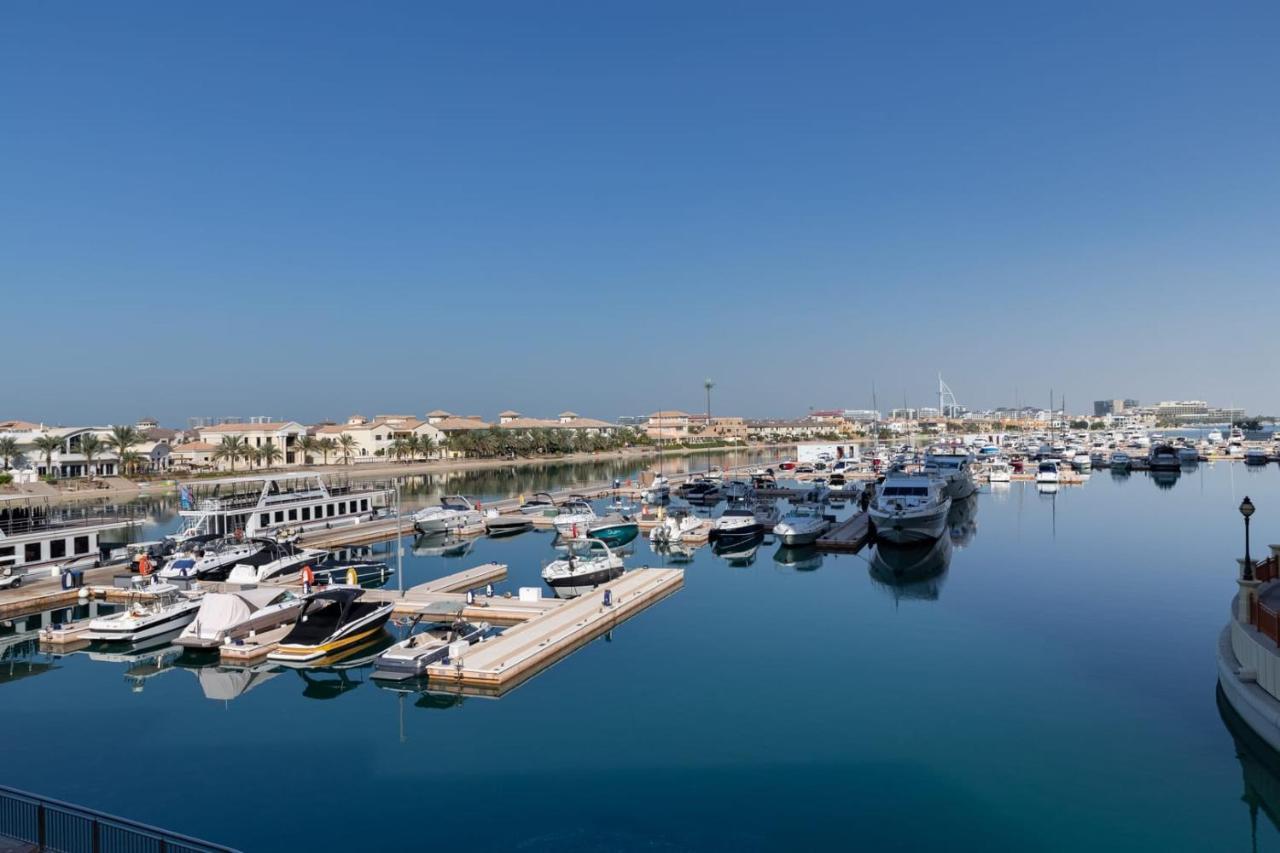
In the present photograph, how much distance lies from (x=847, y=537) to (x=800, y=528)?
3489 millimetres


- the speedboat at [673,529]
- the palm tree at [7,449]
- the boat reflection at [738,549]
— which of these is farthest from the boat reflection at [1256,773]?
the palm tree at [7,449]

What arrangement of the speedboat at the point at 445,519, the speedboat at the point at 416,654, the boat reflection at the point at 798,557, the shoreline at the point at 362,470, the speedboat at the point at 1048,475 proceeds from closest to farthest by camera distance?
the speedboat at the point at 416,654 < the boat reflection at the point at 798,557 < the speedboat at the point at 445,519 < the speedboat at the point at 1048,475 < the shoreline at the point at 362,470

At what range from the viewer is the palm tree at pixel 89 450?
102438 mm

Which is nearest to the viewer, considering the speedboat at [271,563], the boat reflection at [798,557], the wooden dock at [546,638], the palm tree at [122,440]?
the wooden dock at [546,638]

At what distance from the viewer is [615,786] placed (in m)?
17.6

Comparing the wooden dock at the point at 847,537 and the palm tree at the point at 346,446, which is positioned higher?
the palm tree at the point at 346,446

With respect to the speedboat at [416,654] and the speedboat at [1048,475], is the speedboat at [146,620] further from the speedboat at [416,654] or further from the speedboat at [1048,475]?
the speedboat at [1048,475]

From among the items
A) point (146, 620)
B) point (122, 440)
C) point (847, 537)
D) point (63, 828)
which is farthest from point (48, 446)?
point (63, 828)

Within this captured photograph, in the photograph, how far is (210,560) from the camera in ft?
131

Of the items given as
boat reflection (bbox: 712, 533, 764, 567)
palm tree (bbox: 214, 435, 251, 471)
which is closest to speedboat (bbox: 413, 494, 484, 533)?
boat reflection (bbox: 712, 533, 764, 567)

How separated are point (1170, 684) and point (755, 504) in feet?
135

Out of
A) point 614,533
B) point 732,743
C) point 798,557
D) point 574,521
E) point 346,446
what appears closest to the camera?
point 732,743

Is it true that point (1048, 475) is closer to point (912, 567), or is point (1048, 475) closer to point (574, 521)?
point (912, 567)

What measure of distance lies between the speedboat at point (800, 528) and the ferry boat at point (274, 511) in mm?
29784
